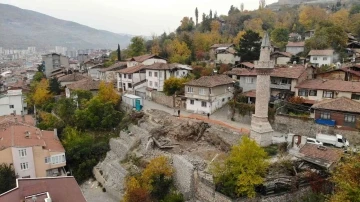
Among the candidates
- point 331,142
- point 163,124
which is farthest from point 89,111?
point 331,142

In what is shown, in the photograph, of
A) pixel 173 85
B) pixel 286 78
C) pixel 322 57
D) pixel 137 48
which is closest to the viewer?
pixel 286 78

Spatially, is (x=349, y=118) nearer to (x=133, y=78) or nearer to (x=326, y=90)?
(x=326, y=90)

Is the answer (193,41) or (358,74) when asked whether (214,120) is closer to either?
(358,74)

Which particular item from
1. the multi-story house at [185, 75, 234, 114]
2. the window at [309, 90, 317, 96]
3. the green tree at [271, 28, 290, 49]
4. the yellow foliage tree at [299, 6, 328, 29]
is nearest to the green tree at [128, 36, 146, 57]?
the green tree at [271, 28, 290, 49]

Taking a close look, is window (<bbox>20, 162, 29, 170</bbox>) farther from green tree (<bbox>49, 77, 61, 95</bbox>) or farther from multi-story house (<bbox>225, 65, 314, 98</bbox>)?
multi-story house (<bbox>225, 65, 314, 98</bbox>)

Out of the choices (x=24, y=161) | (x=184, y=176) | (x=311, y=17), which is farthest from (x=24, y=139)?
(x=311, y=17)

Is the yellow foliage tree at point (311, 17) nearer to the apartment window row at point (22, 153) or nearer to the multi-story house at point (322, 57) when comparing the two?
the multi-story house at point (322, 57)
